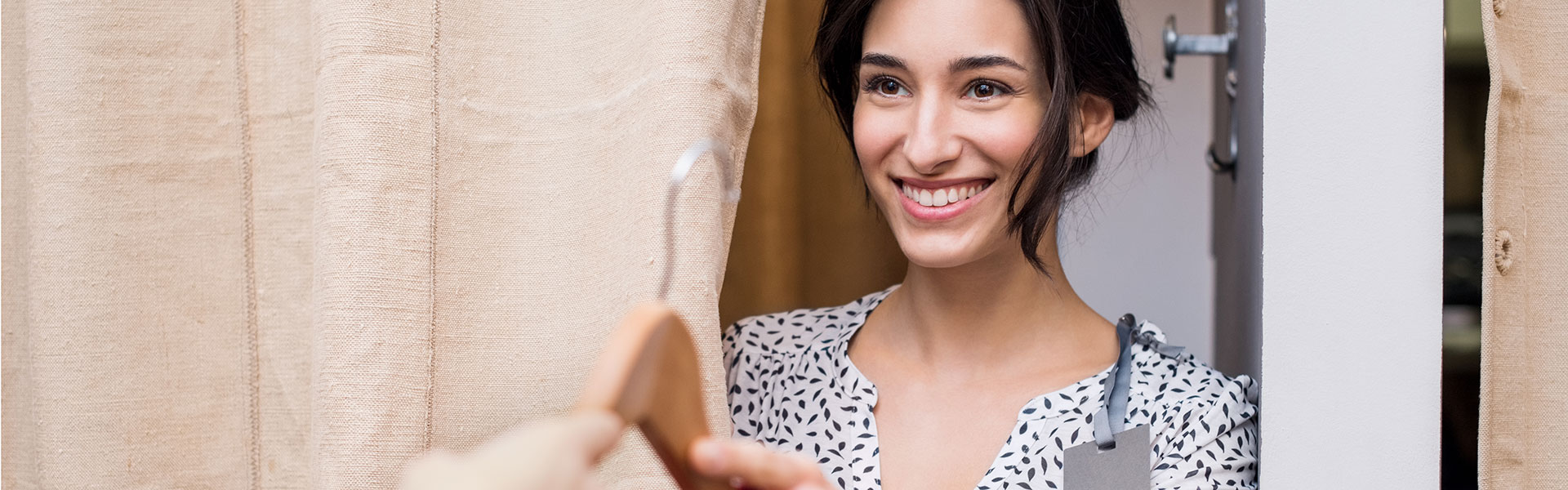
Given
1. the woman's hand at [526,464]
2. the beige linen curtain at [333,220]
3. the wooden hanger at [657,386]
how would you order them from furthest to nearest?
1. the beige linen curtain at [333,220]
2. the wooden hanger at [657,386]
3. the woman's hand at [526,464]

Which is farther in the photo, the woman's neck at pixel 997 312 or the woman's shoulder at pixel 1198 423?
the woman's neck at pixel 997 312

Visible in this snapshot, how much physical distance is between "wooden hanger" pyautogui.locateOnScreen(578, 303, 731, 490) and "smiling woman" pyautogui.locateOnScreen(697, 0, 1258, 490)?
0.47 m

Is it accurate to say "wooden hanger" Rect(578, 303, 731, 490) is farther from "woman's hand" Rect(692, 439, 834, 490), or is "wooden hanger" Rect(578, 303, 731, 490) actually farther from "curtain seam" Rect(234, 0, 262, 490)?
"curtain seam" Rect(234, 0, 262, 490)

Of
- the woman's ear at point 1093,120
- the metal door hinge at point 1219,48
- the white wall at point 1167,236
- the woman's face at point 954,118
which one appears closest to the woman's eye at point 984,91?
the woman's face at point 954,118

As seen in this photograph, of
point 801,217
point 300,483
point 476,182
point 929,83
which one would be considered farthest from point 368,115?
point 801,217

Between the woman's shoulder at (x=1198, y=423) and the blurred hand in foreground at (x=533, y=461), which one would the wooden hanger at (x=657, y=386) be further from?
the woman's shoulder at (x=1198, y=423)


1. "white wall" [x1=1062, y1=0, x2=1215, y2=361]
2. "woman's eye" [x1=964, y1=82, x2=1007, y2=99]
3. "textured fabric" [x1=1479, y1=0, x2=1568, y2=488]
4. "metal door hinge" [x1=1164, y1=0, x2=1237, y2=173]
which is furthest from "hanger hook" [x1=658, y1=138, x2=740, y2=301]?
"white wall" [x1=1062, y1=0, x2=1215, y2=361]

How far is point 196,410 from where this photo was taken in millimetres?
1021

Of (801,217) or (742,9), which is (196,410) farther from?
(801,217)

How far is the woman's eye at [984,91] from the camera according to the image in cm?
110

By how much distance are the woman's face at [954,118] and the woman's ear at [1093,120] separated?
68 millimetres

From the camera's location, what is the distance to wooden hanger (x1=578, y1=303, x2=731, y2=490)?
23.8 inches

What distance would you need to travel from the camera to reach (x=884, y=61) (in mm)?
1123

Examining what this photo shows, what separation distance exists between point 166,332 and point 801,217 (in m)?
0.77
